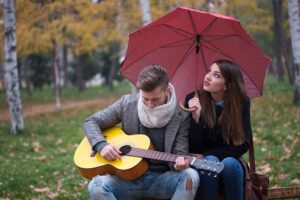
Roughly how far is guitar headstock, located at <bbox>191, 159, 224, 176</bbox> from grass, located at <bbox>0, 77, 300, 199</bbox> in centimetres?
241

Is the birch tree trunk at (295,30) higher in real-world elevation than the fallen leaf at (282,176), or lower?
higher

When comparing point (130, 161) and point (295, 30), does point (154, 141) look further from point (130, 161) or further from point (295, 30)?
point (295, 30)

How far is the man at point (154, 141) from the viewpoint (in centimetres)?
346

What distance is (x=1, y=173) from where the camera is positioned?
651cm

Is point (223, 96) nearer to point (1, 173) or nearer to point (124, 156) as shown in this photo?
point (124, 156)

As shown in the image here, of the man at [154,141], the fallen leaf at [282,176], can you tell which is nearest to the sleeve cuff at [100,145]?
the man at [154,141]

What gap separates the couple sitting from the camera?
3.45 m

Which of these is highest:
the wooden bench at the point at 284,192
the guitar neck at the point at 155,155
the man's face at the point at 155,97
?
the man's face at the point at 155,97

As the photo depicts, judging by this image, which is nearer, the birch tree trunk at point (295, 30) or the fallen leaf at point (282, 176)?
the fallen leaf at point (282, 176)

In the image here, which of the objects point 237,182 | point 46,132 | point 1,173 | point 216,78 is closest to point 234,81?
point 216,78

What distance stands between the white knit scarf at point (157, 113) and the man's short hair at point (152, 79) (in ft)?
0.48

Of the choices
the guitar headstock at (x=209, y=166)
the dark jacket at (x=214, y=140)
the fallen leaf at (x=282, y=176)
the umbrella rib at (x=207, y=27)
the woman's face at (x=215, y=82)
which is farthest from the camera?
the fallen leaf at (x=282, y=176)

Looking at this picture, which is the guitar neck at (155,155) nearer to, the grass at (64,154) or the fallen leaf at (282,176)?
the grass at (64,154)

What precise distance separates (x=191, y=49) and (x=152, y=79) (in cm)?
96
